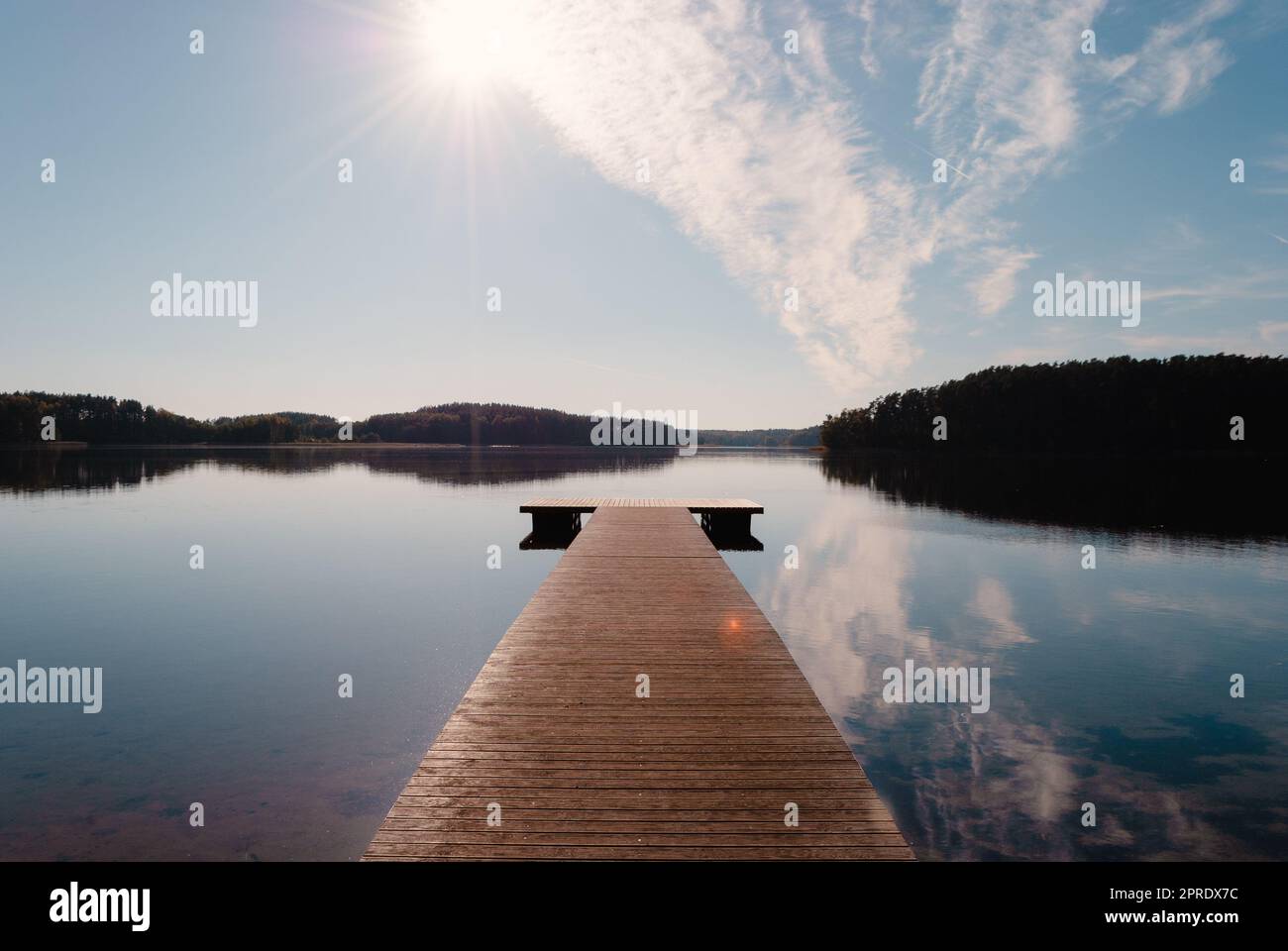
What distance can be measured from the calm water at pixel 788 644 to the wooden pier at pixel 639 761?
163 cm

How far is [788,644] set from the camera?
12.2 m

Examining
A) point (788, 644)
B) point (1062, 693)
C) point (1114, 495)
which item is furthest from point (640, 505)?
point (1114, 495)

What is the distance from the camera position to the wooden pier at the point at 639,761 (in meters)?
4.11

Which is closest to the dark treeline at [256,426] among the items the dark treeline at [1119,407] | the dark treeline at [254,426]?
the dark treeline at [254,426]

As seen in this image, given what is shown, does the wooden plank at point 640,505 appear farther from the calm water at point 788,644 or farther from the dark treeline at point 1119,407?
the dark treeline at point 1119,407

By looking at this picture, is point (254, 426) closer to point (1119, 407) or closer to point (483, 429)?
point (483, 429)

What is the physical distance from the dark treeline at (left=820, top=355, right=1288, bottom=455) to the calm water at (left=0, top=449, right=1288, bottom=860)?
70.7 m

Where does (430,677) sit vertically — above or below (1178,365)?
below

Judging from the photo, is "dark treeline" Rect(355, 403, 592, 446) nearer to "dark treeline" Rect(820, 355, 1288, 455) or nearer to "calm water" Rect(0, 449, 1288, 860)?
"dark treeline" Rect(820, 355, 1288, 455)
